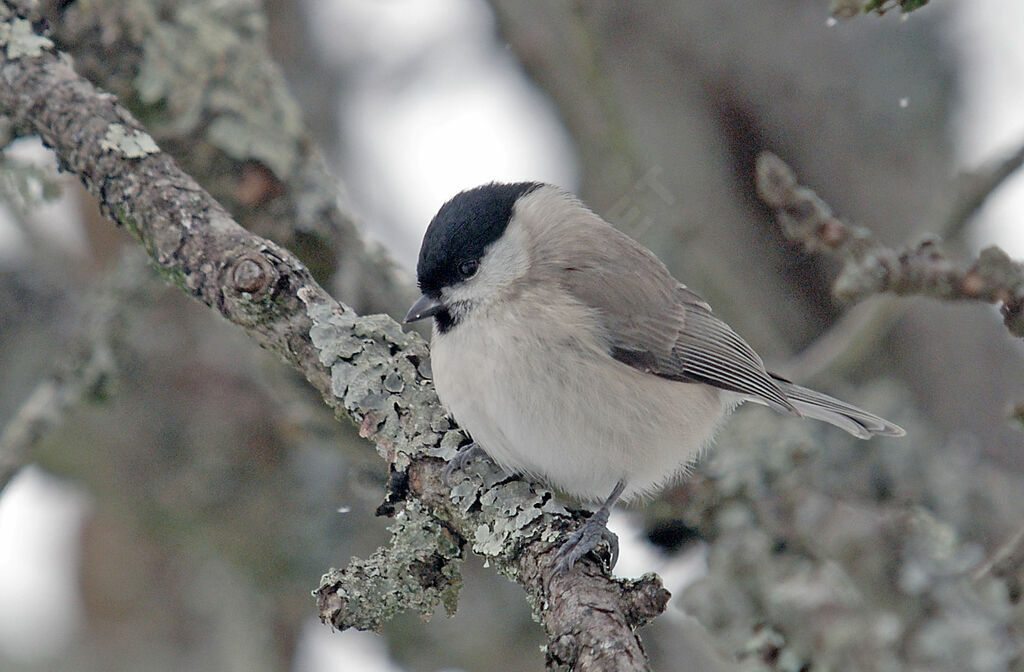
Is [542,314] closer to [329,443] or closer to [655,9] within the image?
[329,443]

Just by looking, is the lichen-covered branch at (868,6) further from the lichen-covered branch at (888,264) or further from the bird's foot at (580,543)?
the bird's foot at (580,543)

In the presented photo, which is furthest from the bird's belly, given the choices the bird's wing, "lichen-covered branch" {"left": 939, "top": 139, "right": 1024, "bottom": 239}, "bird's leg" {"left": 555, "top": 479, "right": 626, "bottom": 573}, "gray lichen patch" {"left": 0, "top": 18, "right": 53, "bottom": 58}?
"gray lichen patch" {"left": 0, "top": 18, "right": 53, "bottom": 58}

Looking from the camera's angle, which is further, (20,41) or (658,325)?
(658,325)

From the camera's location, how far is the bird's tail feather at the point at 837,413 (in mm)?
2977

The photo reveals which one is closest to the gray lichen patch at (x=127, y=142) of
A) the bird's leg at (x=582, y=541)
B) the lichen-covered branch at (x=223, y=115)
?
the lichen-covered branch at (x=223, y=115)

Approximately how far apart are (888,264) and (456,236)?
1147mm

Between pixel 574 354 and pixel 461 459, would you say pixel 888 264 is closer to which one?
pixel 574 354

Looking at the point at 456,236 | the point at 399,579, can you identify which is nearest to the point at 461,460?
the point at 399,579

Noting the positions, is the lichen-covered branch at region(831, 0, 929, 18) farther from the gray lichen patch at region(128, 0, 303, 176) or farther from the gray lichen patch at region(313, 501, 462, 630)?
the gray lichen patch at region(128, 0, 303, 176)

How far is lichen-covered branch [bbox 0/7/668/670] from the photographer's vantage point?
78.2 inches

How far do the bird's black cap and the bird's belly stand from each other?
0.19m

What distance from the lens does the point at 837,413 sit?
305 centimetres

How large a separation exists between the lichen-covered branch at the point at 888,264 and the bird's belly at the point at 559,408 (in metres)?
0.61

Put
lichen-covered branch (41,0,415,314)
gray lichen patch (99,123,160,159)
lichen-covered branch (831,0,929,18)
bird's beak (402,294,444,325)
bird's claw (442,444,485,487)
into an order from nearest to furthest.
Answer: lichen-covered branch (831,0,929,18)
bird's claw (442,444,485,487)
gray lichen patch (99,123,160,159)
bird's beak (402,294,444,325)
lichen-covered branch (41,0,415,314)
